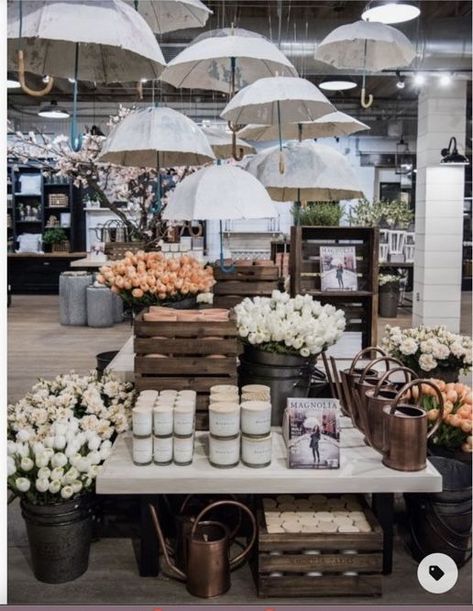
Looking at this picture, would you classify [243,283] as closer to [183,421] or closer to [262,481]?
[183,421]

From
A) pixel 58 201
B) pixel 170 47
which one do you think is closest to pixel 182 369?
pixel 170 47

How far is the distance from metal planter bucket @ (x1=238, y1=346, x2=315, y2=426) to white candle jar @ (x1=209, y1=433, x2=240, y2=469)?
40 cm

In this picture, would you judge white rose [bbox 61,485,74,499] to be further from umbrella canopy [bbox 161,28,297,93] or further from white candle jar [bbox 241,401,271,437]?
umbrella canopy [bbox 161,28,297,93]

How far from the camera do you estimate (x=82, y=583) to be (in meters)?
2.40

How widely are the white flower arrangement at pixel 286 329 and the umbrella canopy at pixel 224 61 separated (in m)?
0.93

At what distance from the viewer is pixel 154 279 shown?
10.3 feet

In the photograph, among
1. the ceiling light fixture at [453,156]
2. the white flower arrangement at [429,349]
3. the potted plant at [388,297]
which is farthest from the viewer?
the potted plant at [388,297]

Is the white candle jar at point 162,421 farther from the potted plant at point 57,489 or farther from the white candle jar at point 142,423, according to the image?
the potted plant at point 57,489

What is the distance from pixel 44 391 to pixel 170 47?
505 cm

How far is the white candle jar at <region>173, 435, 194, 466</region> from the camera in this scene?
226 centimetres

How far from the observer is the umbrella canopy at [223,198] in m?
2.70

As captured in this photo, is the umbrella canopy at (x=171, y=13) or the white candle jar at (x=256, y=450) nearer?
the white candle jar at (x=256, y=450)

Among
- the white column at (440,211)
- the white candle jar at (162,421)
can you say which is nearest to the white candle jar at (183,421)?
the white candle jar at (162,421)

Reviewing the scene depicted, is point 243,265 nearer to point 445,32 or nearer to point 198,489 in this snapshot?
point 198,489
